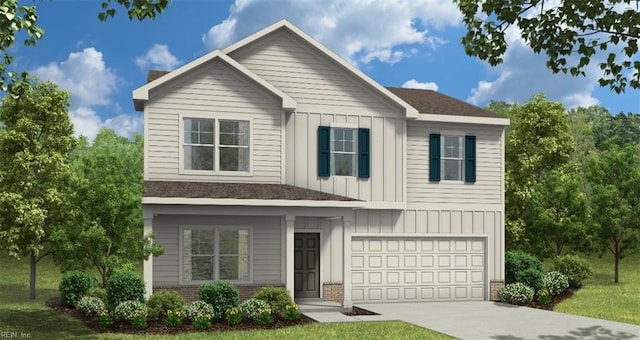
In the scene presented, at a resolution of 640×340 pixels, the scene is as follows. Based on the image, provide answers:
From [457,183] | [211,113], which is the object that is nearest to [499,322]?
[457,183]

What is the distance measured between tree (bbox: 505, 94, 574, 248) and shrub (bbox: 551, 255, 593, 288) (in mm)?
7574

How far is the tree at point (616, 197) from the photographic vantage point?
113 feet

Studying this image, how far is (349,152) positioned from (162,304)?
8.35 meters

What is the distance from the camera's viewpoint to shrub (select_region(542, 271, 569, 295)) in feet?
84.2

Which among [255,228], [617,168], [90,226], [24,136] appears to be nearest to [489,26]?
[255,228]

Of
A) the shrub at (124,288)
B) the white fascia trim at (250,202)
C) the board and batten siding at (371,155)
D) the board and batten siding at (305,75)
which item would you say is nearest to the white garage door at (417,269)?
the board and batten siding at (371,155)

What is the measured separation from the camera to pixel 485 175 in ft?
84.7

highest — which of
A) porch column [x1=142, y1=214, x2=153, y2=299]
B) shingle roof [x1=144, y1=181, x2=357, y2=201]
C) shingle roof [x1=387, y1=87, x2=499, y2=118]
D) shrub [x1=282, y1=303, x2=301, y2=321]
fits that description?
shingle roof [x1=387, y1=87, x2=499, y2=118]

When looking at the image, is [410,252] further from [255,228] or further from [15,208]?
[15,208]

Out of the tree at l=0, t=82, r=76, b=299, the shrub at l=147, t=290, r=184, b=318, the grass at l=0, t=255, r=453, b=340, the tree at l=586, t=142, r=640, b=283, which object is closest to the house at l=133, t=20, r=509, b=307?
the shrub at l=147, t=290, r=184, b=318

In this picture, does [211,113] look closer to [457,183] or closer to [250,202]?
[250,202]

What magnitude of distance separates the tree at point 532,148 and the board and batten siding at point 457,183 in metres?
11.0

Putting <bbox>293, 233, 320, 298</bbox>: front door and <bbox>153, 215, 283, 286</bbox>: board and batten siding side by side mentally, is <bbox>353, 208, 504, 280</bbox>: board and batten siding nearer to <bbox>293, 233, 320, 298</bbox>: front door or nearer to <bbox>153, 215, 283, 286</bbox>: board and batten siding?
<bbox>293, 233, 320, 298</bbox>: front door

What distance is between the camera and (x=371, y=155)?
24.2 metres
